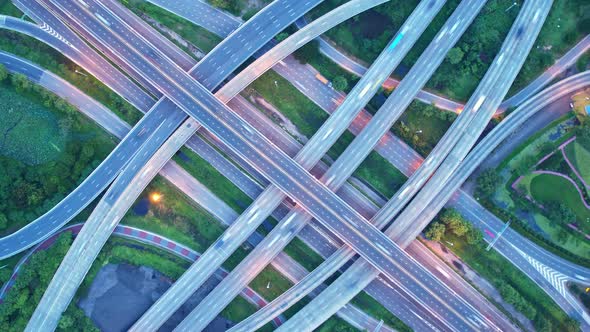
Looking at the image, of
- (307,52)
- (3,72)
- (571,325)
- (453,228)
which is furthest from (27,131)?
(571,325)

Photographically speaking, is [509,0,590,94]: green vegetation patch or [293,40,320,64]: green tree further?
[509,0,590,94]: green vegetation patch

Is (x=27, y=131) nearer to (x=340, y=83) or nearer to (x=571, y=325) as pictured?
(x=340, y=83)

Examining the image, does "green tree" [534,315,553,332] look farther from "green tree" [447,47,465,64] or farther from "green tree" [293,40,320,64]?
"green tree" [293,40,320,64]

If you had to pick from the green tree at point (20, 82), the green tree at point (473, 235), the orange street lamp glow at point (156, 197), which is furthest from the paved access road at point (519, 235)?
the green tree at point (20, 82)

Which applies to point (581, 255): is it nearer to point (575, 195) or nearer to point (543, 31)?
point (575, 195)

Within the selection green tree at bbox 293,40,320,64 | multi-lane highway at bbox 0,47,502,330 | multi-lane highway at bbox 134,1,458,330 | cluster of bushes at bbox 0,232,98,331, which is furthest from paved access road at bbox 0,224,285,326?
green tree at bbox 293,40,320,64

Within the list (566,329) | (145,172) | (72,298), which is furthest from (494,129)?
(72,298)
